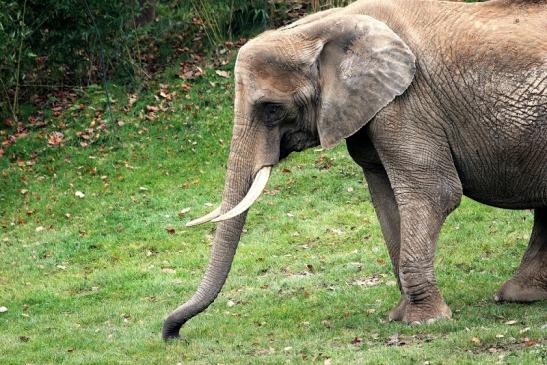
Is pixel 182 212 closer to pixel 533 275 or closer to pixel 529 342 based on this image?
pixel 533 275

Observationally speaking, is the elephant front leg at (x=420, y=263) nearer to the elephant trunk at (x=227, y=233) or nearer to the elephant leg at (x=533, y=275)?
the elephant leg at (x=533, y=275)

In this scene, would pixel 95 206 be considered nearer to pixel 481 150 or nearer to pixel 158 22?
pixel 158 22

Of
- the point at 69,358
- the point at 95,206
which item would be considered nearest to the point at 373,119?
the point at 69,358

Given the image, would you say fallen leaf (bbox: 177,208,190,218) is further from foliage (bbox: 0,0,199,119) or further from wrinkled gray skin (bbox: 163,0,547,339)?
wrinkled gray skin (bbox: 163,0,547,339)

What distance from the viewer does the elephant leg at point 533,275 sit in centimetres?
1179

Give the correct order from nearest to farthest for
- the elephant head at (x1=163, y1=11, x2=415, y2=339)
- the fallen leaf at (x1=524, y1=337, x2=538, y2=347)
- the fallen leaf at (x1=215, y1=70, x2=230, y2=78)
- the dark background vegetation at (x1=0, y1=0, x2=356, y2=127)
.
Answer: the fallen leaf at (x1=524, y1=337, x2=538, y2=347), the elephant head at (x1=163, y1=11, x2=415, y2=339), the dark background vegetation at (x1=0, y1=0, x2=356, y2=127), the fallen leaf at (x1=215, y1=70, x2=230, y2=78)

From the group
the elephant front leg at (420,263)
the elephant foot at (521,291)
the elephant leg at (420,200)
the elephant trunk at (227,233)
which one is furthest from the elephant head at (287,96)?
the elephant foot at (521,291)

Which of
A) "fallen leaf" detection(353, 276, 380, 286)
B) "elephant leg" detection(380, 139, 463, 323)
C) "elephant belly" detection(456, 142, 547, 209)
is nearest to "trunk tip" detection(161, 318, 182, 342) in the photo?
"elephant leg" detection(380, 139, 463, 323)

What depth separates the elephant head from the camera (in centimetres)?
1091

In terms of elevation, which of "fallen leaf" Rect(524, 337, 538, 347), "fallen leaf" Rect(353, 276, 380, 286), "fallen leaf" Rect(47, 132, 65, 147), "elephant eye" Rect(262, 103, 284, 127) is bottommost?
"fallen leaf" Rect(47, 132, 65, 147)

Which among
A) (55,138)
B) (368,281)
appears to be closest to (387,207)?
(368,281)

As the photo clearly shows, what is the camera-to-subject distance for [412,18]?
11.1 meters

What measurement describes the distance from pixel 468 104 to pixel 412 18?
0.91 metres

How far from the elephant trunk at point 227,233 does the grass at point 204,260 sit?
406mm
